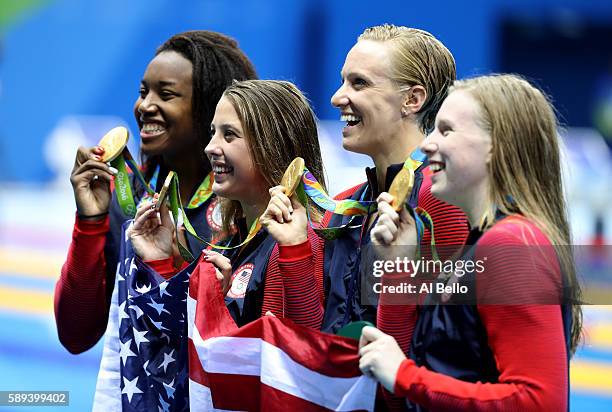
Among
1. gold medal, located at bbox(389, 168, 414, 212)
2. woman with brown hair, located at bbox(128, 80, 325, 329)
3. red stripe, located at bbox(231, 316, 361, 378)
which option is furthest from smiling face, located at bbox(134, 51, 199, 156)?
gold medal, located at bbox(389, 168, 414, 212)

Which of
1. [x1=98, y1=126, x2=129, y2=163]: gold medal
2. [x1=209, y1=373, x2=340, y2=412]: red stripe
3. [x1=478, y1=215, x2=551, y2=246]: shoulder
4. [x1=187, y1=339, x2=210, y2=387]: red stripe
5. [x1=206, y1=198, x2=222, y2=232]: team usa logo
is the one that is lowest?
[x1=209, y1=373, x2=340, y2=412]: red stripe

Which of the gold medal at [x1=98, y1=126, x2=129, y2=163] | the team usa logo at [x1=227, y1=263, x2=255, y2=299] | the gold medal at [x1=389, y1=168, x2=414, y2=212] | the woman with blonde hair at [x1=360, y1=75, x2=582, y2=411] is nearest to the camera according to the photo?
the woman with blonde hair at [x1=360, y1=75, x2=582, y2=411]

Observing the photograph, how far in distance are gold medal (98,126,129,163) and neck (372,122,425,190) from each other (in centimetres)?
97

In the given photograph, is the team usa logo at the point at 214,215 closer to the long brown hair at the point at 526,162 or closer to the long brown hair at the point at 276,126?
the long brown hair at the point at 276,126

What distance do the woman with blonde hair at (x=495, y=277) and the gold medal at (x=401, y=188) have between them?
2 cm

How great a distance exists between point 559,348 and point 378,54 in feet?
3.31

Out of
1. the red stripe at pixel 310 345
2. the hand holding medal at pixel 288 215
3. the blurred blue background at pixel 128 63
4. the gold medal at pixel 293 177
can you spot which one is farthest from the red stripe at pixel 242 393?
the blurred blue background at pixel 128 63

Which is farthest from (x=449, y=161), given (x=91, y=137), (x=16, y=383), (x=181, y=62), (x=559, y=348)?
(x=91, y=137)

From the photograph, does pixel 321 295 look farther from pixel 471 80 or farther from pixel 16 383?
pixel 16 383

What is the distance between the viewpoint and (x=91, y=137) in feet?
43.9

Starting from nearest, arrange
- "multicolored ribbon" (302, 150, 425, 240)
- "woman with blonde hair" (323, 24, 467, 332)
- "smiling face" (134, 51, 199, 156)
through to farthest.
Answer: "multicolored ribbon" (302, 150, 425, 240), "woman with blonde hair" (323, 24, 467, 332), "smiling face" (134, 51, 199, 156)

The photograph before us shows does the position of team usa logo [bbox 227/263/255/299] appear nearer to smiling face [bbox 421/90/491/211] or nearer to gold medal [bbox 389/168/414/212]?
gold medal [bbox 389/168/414/212]

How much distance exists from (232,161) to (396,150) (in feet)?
1.56

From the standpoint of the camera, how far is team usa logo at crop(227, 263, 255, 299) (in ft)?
8.95
